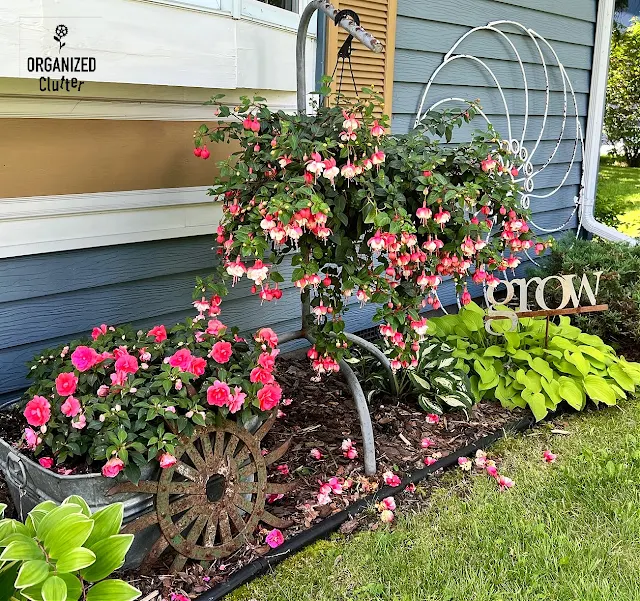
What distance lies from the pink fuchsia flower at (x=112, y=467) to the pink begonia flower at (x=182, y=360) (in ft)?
1.01

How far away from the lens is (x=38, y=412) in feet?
5.74

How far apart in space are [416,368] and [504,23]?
2546mm

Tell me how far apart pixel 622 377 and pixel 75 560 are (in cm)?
268

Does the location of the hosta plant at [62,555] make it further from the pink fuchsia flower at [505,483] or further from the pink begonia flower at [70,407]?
the pink fuchsia flower at [505,483]

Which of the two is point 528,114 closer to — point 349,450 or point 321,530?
point 349,450

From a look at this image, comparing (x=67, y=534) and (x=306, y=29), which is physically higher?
(x=306, y=29)

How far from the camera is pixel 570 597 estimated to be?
1875 mm

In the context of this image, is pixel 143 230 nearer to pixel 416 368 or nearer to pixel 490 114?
pixel 416 368

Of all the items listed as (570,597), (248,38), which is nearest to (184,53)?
(248,38)

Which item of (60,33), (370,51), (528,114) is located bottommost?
(528,114)

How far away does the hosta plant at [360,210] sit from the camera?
193cm

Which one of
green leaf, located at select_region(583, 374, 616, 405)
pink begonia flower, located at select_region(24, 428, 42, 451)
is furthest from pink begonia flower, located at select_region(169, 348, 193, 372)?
green leaf, located at select_region(583, 374, 616, 405)

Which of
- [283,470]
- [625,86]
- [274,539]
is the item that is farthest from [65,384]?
[625,86]

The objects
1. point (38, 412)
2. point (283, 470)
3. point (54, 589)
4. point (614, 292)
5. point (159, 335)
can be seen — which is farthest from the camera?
point (614, 292)
